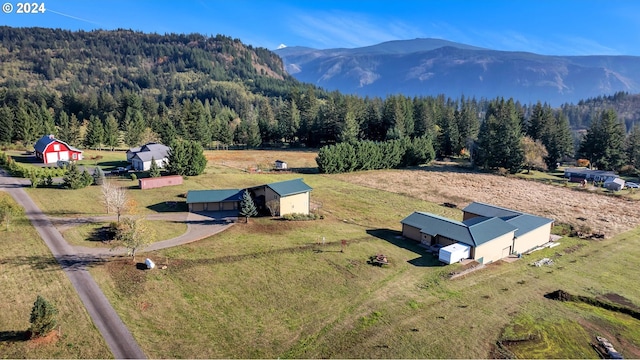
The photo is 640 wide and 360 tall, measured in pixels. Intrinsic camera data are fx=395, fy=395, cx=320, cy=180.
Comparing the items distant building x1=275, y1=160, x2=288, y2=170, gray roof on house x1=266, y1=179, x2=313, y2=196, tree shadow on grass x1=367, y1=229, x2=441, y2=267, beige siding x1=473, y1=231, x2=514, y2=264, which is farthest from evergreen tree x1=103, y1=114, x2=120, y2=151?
beige siding x1=473, y1=231, x2=514, y2=264

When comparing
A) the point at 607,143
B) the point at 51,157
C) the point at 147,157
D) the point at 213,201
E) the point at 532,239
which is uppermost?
the point at 607,143

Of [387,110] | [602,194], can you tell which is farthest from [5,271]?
[387,110]

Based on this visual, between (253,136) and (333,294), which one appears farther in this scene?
(253,136)

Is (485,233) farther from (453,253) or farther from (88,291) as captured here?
(88,291)

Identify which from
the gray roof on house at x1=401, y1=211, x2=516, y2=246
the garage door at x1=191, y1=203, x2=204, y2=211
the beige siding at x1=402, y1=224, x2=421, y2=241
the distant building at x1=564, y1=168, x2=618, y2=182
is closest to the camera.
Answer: the gray roof on house at x1=401, y1=211, x2=516, y2=246

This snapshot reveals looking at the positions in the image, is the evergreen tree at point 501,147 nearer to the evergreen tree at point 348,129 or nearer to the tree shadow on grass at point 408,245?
the evergreen tree at point 348,129

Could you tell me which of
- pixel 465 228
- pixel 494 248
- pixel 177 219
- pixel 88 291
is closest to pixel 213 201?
pixel 177 219

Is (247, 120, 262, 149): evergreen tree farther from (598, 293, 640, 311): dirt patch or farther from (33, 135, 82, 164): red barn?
(598, 293, 640, 311): dirt patch
